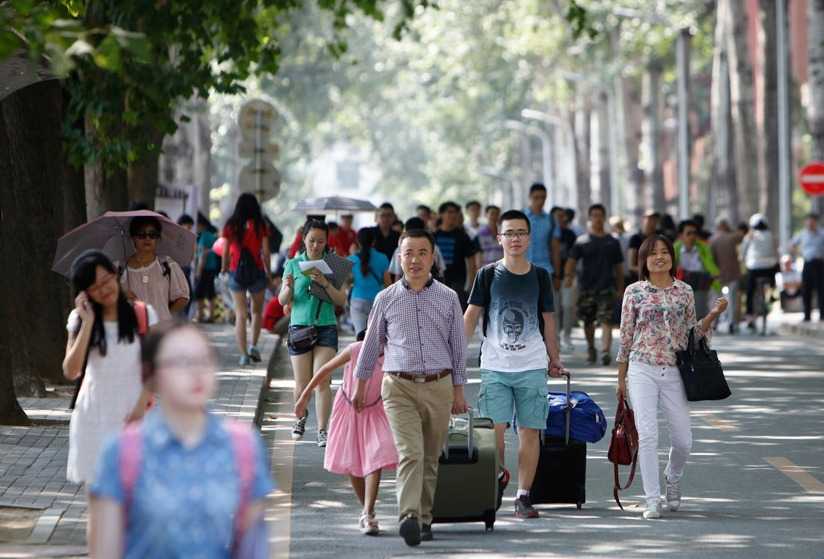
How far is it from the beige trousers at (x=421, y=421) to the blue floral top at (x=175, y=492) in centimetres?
394

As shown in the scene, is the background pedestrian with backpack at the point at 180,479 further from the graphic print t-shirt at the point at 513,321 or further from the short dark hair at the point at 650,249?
the short dark hair at the point at 650,249

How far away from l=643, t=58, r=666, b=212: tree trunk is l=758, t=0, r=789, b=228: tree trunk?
498 inches

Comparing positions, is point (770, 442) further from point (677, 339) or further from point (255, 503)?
point (255, 503)

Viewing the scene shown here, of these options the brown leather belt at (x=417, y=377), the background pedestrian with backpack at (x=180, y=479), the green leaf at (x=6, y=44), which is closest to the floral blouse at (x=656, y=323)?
the brown leather belt at (x=417, y=377)

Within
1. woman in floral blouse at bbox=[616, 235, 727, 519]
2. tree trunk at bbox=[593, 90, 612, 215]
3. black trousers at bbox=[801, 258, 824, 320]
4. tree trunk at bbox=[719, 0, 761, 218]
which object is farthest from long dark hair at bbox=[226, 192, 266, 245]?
tree trunk at bbox=[593, 90, 612, 215]

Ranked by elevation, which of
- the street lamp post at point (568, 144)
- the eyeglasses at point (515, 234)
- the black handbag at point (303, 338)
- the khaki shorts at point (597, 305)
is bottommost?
the black handbag at point (303, 338)

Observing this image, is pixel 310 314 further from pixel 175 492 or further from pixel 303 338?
pixel 175 492

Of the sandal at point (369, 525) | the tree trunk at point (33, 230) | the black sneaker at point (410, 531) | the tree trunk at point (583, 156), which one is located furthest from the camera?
the tree trunk at point (583, 156)

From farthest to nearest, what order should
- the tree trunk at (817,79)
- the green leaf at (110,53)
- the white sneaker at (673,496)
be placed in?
the tree trunk at (817,79) < the white sneaker at (673,496) < the green leaf at (110,53)

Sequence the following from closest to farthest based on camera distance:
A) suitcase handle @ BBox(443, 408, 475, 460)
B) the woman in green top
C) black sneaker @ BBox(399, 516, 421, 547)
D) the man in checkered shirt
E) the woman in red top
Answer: black sneaker @ BBox(399, 516, 421, 547)
the man in checkered shirt
suitcase handle @ BBox(443, 408, 475, 460)
the woman in green top
the woman in red top

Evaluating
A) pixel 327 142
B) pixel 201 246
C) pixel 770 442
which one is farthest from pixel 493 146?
pixel 770 442

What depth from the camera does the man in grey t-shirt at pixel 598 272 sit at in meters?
18.7

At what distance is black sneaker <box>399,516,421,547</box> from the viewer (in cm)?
A: 795

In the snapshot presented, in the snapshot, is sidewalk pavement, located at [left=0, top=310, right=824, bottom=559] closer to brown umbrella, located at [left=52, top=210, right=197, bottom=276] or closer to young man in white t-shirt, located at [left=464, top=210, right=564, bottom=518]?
brown umbrella, located at [left=52, top=210, right=197, bottom=276]
